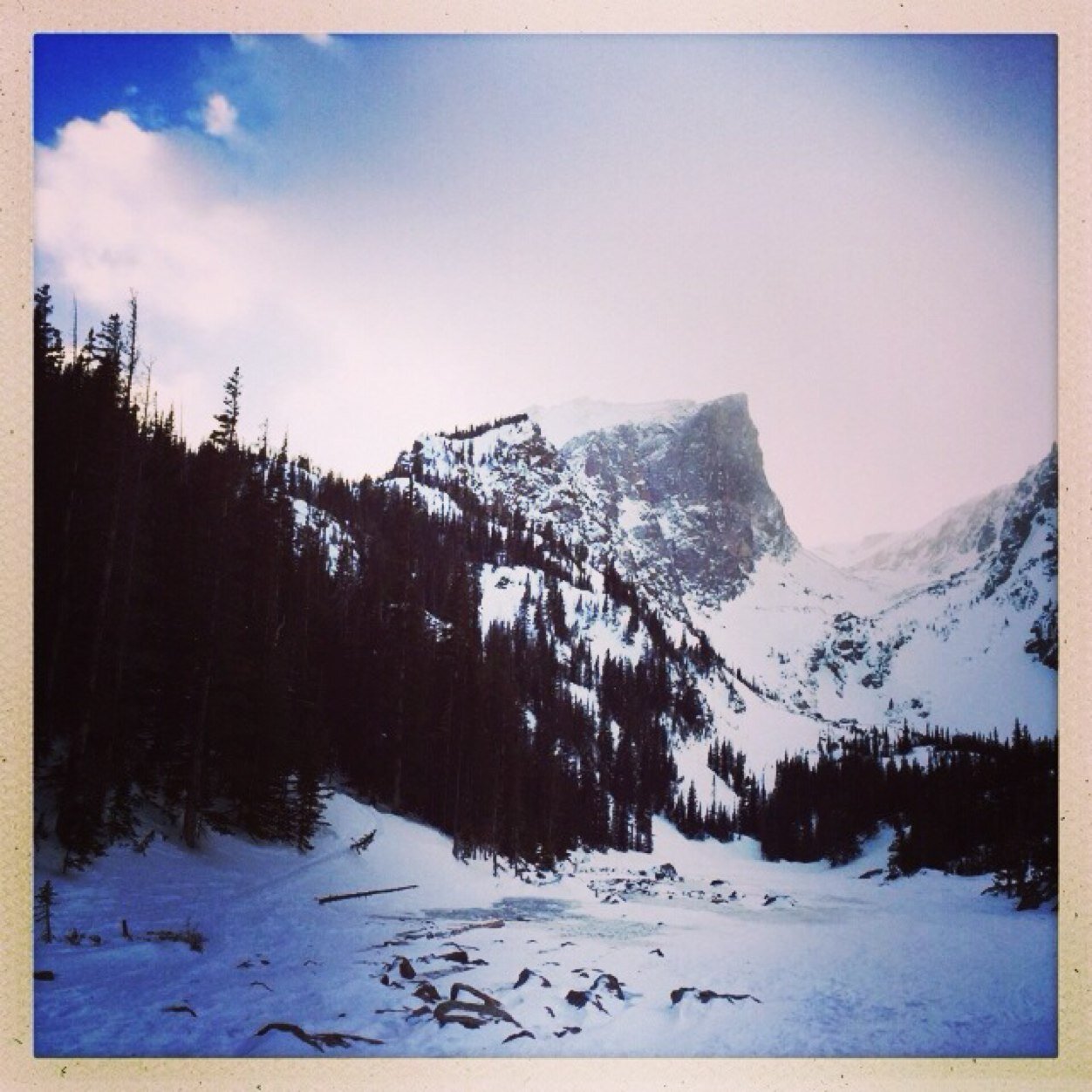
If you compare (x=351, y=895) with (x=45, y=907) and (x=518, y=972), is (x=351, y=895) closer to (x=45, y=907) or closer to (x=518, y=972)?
(x=518, y=972)

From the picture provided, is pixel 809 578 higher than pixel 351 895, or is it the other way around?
pixel 809 578

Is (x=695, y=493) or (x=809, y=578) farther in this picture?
(x=695, y=493)

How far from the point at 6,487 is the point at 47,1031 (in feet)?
10.7

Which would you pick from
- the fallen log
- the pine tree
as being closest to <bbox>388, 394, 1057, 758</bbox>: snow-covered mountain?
the fallen log

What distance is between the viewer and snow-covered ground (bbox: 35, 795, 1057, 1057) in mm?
3873

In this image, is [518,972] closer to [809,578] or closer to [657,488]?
[809,578]

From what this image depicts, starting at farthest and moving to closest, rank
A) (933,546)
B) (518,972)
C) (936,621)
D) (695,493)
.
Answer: (695,493) < (936,621) < (933,546) < (518,972)

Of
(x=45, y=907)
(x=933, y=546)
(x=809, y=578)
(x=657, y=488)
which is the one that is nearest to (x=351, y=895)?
(x=45, y=907)

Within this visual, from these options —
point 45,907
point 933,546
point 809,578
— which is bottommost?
point 45,907

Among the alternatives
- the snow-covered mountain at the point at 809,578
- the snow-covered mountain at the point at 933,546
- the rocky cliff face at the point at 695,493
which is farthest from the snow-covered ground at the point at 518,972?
the rocky cliff face at the point at 695,493

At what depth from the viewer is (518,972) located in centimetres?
429

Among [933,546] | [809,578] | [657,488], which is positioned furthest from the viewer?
[657,488]

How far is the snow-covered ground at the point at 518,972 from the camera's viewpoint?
12.7ft

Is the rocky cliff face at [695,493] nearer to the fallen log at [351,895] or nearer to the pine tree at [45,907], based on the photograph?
the fallen log at [351,895]
